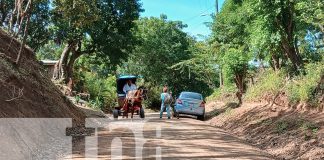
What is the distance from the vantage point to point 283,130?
14.4 meters

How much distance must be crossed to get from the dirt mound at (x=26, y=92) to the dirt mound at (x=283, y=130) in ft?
22.5

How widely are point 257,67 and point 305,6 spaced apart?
1332cm

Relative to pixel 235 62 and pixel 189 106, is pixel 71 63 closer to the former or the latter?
pixel 189 106

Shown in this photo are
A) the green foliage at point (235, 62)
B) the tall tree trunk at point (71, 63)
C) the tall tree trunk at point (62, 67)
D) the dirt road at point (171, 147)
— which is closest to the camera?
the dirt road at point (171, 147)

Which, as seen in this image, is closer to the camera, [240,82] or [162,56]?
[240,82]

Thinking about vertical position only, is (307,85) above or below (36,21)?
below

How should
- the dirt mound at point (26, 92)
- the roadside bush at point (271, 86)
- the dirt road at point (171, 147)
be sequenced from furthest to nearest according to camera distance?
the roadside bush at point (271, 86), the dirt mound at point (26, 92), the dirt road at point (171, 147)

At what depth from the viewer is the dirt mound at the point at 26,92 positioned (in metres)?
12.1

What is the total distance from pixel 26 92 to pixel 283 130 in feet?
27.4

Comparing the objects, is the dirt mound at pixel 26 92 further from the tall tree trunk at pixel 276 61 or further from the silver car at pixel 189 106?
the tall tree trunk at pixel 276 61

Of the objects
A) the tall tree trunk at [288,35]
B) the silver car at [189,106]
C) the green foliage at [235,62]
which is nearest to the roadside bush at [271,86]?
the tall tree trunk at [288,35]

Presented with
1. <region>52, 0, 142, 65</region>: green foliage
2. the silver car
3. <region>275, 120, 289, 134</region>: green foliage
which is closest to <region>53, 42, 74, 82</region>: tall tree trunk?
<region>52, 0, 142, 65</region>: green foliage

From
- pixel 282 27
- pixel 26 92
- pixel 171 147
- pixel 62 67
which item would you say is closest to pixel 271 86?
pixel 282 27

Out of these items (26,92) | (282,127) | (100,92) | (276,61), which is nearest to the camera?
(26,92)
